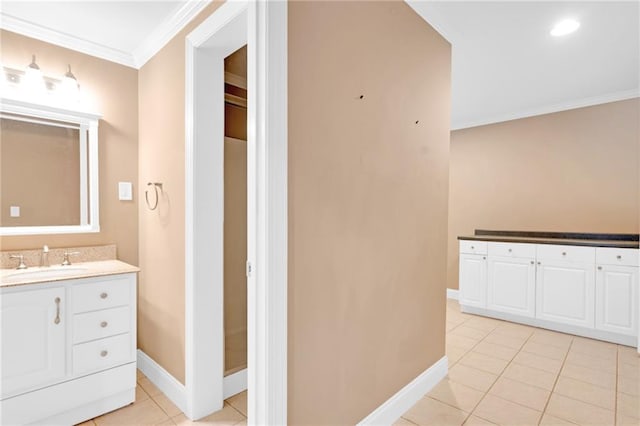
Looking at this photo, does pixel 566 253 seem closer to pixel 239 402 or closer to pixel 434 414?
pixel 434 414

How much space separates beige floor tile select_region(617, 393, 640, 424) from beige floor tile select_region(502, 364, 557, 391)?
0.35 meters

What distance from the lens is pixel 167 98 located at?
7.15 feet

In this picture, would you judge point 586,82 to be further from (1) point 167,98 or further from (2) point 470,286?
(1) point 167,98

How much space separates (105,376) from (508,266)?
147 inches

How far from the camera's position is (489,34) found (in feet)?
7.57

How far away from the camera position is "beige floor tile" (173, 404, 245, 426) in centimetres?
184

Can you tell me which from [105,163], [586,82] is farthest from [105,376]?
[586,82]

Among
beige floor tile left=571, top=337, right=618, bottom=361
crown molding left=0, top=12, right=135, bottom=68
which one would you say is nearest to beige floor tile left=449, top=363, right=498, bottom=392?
beige floor tile left=571, top=337, right=618, bottom=361

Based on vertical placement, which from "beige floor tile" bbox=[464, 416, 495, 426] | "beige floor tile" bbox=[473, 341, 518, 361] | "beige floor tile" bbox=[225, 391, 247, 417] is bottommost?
"beige floor tile" bbox=[473, 341, 518, 361]

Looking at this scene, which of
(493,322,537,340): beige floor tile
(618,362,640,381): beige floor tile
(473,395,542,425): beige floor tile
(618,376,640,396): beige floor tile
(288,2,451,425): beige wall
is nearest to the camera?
(288,2,451,425): beige wall

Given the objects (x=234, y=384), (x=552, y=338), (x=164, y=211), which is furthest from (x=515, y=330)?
(x=164, y=211)

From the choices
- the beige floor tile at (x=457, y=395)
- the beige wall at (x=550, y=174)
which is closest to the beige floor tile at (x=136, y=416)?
the beige floor tile at (x=457, y=395)

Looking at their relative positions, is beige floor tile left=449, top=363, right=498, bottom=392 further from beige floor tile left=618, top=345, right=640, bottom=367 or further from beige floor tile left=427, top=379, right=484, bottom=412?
beige floor tile left=618, top=345, right=640, bottom=367

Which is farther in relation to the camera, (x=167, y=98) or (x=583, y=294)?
(x=583, y=294)
